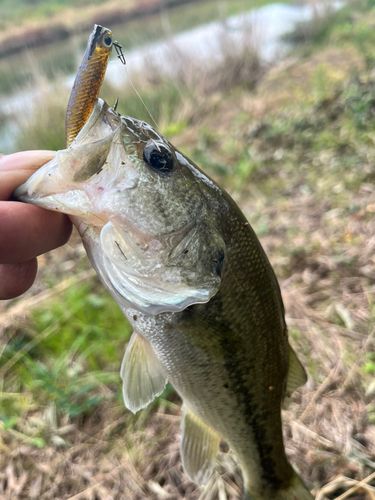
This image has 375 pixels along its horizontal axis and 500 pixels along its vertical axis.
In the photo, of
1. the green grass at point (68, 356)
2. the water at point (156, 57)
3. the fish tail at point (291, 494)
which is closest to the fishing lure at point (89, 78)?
the fish tail at point (291, 494)

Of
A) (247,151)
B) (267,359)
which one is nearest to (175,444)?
(267,359)

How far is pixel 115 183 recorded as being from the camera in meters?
1.14

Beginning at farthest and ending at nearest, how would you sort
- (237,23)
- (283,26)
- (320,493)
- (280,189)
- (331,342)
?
(283,26)
(237,23)
(280,189)
(331,342)
(320,493)

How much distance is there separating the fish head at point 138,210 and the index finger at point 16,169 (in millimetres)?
35

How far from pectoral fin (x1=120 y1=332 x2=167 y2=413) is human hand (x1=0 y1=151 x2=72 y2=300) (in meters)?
0.50

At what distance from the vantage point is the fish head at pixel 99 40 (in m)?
0.99

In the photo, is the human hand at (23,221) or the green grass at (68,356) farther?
the green grass at (68,356)

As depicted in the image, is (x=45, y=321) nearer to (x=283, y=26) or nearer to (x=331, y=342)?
(x=331, y=342)

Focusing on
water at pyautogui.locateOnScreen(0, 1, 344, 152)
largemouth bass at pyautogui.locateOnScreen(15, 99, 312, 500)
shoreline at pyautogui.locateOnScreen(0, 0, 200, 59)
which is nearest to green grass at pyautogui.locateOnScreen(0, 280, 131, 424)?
largemouth bass at pyautogui.locateOnScreen(15, 99, 312, 500)

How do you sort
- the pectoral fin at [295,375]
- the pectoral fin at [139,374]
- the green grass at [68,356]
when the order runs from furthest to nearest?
the green grass at [68,356] < the pectoral fin at [295,375] < the pectoral fin at [139,374]

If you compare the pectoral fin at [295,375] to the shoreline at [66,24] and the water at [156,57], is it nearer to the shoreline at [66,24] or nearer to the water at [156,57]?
the water at [156,57]

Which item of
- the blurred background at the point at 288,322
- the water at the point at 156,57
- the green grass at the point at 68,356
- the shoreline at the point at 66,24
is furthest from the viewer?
the shoreline at the point at 66,24

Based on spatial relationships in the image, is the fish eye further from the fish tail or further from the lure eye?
the fish tail

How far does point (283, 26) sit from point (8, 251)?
→ 14330 millimetres
